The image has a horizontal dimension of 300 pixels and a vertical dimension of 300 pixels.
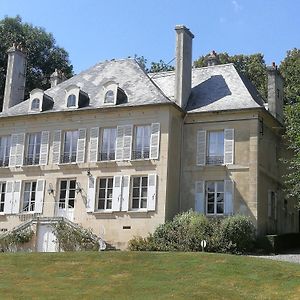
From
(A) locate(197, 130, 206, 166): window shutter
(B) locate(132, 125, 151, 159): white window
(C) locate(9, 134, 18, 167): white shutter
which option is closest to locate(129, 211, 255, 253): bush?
(A) locate(197, 130, 206, 166): window shutter

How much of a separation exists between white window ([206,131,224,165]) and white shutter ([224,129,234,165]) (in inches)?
10.6

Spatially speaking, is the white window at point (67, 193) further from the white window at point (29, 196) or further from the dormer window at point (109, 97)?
the dormer window at point (109, 97)

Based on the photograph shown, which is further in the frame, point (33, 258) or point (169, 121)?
point (169, 121)

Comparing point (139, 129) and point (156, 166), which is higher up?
point (139, 129)

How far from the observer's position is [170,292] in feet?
52.3

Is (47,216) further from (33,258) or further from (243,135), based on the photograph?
(243,135)

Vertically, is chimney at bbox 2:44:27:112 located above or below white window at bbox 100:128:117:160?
above

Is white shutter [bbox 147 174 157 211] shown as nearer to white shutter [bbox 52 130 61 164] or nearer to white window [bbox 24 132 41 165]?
white shutter [bbox 52 130 61 164]

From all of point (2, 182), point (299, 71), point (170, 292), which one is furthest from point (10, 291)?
point (299, 71)

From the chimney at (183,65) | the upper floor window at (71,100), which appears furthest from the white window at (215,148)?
the upper floor window at (71,100)

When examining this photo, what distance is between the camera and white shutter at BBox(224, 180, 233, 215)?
27.1m

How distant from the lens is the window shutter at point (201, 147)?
28.2 metres

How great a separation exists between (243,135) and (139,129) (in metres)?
4.68

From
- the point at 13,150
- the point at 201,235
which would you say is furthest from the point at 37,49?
the point at 201,235
